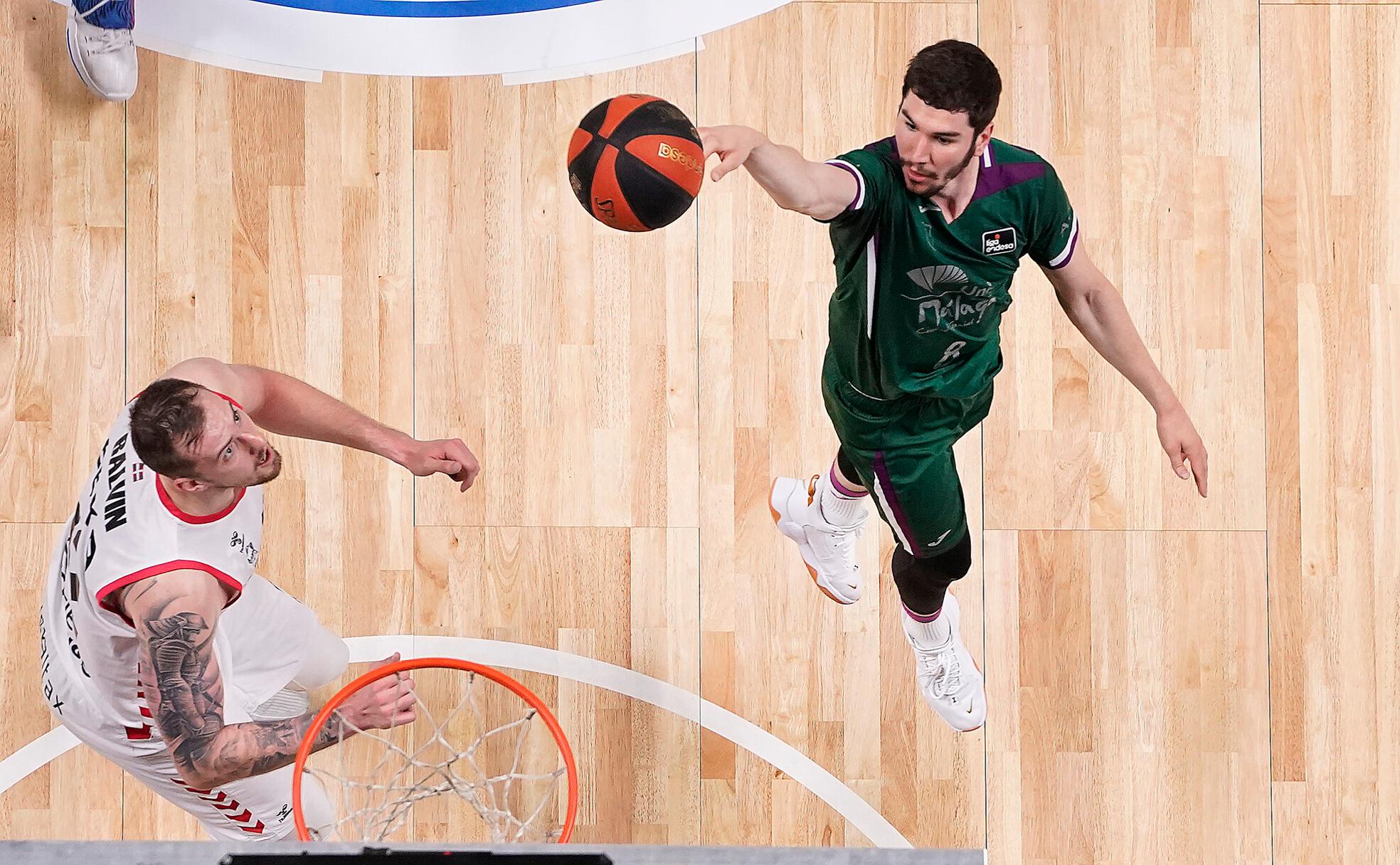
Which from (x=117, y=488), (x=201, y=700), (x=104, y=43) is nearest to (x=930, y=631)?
(x=201, y=700)

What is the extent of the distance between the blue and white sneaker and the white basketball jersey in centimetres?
119

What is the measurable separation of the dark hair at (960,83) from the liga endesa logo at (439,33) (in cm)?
Result: 117

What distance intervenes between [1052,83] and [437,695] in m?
2.74

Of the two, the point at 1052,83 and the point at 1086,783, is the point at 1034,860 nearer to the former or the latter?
the point at 1086,783

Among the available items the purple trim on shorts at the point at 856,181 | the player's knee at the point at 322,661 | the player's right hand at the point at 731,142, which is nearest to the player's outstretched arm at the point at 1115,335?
the purple trim on shorts at the point at 856,181

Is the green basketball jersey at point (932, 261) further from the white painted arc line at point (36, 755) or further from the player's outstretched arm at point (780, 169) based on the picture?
the white painted arc line at point (36, 755)

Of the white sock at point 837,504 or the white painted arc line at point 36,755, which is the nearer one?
the white sock at point 837,504

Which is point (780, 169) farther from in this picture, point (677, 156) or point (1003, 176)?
point (1003, 176)

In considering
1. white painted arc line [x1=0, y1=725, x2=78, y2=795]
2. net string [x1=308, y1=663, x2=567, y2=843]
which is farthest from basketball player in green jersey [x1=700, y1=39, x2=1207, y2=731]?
white painted arc line [x1=0, y1=725, x2=78, y2=795]

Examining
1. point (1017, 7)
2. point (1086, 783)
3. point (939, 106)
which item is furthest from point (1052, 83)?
point (1086, 783)

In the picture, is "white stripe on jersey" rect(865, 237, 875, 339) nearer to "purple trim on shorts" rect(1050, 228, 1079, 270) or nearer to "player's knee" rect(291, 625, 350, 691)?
"purple trim on shorts" rect(1050, 228, 1079, 270)

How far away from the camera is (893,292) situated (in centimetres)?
250

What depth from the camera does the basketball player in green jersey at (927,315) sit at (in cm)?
230

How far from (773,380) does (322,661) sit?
1627mm
